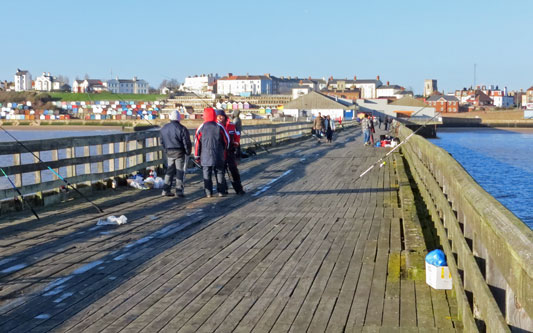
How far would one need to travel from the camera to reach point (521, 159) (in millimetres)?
43406

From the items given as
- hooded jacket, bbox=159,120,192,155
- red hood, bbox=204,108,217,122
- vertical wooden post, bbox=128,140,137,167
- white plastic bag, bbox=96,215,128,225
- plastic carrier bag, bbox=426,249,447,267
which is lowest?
white plastic bag, bbox=96,215,128,225

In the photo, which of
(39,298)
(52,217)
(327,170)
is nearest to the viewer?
(39,298)

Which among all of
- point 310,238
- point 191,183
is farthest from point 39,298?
point 191,183

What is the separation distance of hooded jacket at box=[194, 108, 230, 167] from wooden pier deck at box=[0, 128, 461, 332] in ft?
3.51

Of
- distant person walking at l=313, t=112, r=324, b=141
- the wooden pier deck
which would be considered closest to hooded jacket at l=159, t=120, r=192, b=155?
the wooden pier deck

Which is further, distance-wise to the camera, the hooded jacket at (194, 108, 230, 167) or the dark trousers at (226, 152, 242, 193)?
the dark trousers at (226, 152, 242, 193)

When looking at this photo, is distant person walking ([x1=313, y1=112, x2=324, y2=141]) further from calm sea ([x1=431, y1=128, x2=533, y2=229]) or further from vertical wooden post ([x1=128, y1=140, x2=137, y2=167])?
vertical wooden post ([x1=128, y1=140, x2=137, y2=167])

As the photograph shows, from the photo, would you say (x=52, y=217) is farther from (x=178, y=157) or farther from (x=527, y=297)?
(x=527, y=297)

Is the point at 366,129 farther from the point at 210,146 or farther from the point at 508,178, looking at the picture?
the point at 210,146

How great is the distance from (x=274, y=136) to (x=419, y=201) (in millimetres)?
21245

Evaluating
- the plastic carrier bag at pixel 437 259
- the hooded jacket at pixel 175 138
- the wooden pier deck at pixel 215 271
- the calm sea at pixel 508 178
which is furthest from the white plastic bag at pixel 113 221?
the calm sea at pixel 508 178

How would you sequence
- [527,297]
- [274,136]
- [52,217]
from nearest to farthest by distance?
[527,297], [52,217], [274,136]

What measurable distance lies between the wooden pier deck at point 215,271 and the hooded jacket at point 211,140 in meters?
1.07

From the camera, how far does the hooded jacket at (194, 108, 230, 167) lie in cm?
1339
